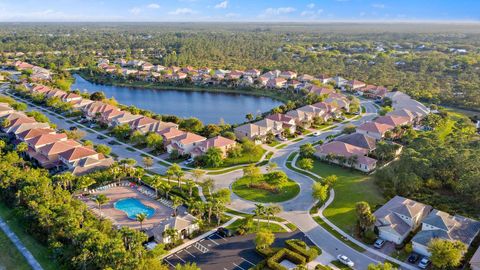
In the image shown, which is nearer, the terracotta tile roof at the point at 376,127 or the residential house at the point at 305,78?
the terracotta tile roof at the point at 376,127

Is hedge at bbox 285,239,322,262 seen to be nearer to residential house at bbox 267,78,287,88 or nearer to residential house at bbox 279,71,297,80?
residential house at bbox 267,78,287,88

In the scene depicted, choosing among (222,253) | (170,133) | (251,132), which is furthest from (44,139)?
(222,253)

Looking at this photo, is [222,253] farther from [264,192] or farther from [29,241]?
[29,241]

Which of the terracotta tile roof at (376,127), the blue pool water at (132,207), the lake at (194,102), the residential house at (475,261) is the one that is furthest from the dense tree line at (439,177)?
the lake at (194,102)

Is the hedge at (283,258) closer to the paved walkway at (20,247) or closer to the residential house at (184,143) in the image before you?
the paved walkway at (20,247)

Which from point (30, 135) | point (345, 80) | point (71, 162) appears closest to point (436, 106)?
point (345, 80)

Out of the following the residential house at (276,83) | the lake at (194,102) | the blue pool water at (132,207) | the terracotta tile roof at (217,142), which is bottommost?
the blue pool water at (132,207)

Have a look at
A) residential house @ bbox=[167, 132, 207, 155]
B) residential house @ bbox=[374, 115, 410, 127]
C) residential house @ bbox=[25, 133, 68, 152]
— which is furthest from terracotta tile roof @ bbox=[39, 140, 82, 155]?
residential house @ bbox=[374, 115, 410, 127]
